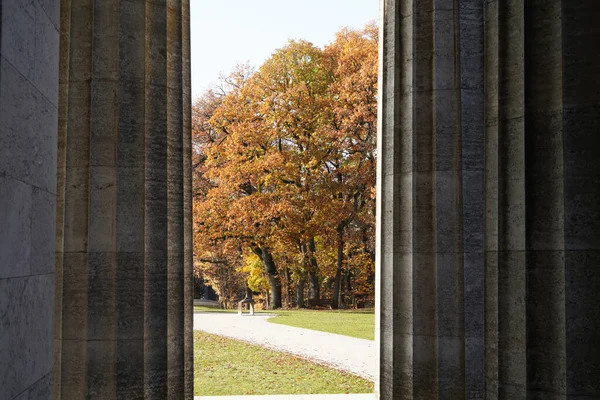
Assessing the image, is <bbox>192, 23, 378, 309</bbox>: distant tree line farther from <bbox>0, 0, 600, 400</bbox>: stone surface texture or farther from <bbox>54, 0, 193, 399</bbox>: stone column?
<bbox>54, 0, 193, 399</bbox>: stone column

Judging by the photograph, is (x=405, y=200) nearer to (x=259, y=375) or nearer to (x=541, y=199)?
(x=541, y=199)

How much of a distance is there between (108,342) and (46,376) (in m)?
6.14

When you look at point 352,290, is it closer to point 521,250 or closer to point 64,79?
point 64,79

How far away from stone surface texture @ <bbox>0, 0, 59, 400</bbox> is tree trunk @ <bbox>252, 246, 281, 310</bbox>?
53460 mm

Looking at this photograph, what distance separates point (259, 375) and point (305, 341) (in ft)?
23.1

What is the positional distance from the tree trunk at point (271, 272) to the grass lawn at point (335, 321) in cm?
372

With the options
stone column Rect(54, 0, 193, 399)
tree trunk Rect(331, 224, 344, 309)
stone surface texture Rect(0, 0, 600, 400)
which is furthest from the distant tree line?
stone column Rect(54, 0, 193, 399)

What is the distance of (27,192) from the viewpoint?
7.00 m

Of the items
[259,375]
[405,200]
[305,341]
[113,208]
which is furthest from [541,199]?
[305,341]

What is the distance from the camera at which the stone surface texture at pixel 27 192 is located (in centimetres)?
632

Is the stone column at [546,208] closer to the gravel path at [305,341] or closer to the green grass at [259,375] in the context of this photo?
the gravel path at [305,341]

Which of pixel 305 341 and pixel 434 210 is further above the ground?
pixel 434 210

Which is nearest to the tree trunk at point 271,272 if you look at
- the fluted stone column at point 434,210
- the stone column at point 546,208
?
the fluted stone column at point 434,210

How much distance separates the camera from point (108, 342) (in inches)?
541
